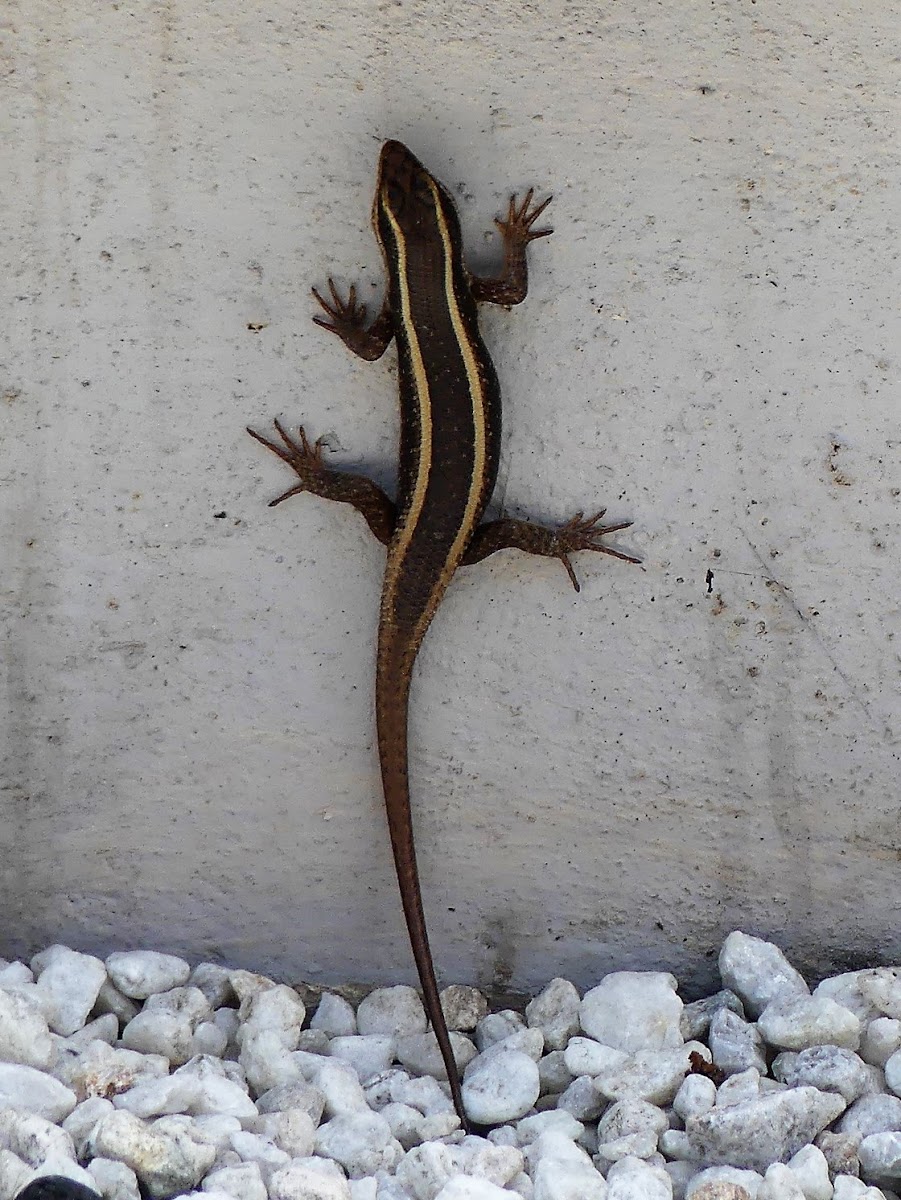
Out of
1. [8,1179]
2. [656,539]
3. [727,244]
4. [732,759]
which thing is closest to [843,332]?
[727,244]

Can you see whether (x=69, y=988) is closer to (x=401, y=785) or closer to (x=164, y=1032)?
(x=164, y=1032)

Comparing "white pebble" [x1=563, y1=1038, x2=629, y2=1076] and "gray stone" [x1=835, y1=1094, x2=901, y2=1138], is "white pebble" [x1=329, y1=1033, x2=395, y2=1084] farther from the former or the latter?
"gray stone" [x1=835, y1=1094, x2=901, y2=1138]

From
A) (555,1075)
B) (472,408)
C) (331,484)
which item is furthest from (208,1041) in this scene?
(472,408)

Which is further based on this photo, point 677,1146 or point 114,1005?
point 114,1005

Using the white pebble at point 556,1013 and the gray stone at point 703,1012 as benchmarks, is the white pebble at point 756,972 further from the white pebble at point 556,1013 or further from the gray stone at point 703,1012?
the white pebble at point 556,1013

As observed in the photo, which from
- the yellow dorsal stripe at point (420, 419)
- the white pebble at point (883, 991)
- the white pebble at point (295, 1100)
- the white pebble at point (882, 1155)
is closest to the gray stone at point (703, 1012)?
the white pebble at point (883, 991)

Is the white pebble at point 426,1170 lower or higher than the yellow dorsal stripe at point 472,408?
lower

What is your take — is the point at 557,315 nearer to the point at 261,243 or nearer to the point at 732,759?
the point at 261,243
